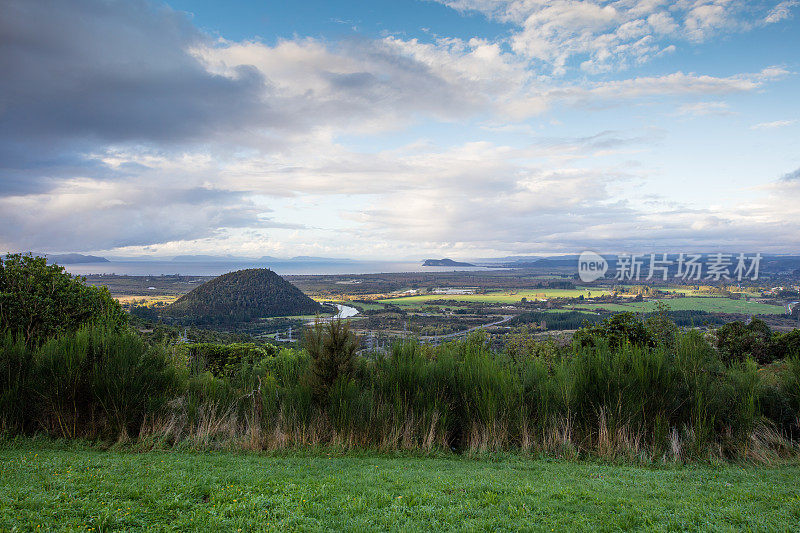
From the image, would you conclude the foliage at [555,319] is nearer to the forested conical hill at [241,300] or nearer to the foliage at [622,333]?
the forested conical hill at [241,300]

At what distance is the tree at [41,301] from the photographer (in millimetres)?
8906

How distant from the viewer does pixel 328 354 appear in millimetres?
8164

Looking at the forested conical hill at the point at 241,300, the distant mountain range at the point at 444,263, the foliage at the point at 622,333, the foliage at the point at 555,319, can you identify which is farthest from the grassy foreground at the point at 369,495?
the distant mountain range at the point at 444,263

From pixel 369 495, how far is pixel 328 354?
12.2 feet

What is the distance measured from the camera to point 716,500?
4.58m

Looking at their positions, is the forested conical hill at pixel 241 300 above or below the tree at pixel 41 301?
below

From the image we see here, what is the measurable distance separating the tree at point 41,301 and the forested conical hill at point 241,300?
33316 millimetres

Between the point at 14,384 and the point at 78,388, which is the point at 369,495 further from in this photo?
the point at 14,384

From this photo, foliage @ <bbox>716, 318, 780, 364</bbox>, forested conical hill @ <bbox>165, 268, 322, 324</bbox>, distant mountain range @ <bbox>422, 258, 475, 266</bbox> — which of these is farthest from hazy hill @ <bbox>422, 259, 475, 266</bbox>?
foliage @ <bbox>716, 318, 780, 364</bbox>

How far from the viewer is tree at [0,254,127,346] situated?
8.91 meters

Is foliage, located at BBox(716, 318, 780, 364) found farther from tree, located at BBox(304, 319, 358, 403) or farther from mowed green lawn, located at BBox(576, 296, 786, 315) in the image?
mowed green lawn, located at BBox(576, 296, 786, 315)

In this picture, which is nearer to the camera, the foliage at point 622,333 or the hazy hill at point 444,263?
the foliage at point 622,333

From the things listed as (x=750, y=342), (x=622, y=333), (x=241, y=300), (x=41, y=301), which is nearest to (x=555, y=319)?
(x=750, y=342)

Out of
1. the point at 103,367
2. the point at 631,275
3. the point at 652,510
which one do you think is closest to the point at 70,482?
the point at 103,367
